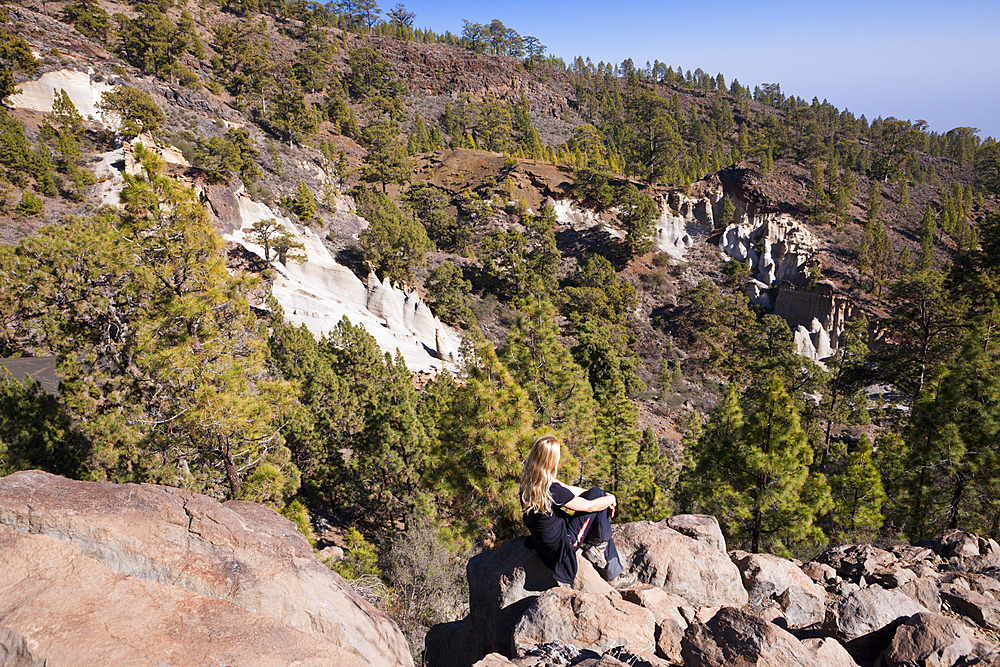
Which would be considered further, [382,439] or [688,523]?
[382,439]

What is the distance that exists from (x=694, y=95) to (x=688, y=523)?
550 ft

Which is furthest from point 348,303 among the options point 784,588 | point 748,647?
point 748,647

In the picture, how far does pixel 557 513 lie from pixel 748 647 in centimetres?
204

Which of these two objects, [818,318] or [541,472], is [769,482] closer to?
[541,472]

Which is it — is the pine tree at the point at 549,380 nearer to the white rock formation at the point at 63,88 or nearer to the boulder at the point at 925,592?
the boulder at the point at 925,592

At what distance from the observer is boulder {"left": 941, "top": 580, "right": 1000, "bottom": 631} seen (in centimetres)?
636

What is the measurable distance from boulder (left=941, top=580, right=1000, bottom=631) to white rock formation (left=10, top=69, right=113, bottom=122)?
52956 mm

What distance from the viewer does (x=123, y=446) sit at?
9828 millimetres

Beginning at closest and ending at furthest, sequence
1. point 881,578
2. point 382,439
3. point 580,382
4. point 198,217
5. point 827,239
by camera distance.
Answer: point 881,578, point 198,217, point 580,382, point 382,439, point 827,239

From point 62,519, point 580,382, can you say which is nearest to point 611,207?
point 580,382

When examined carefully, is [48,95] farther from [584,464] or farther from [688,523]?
[688,523]

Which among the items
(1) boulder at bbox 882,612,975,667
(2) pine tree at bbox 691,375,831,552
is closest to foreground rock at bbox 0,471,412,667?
(1) boulder at bbox 882,612,975,667

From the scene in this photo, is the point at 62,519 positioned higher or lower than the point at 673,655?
higher

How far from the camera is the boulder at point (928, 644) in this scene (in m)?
4.20
